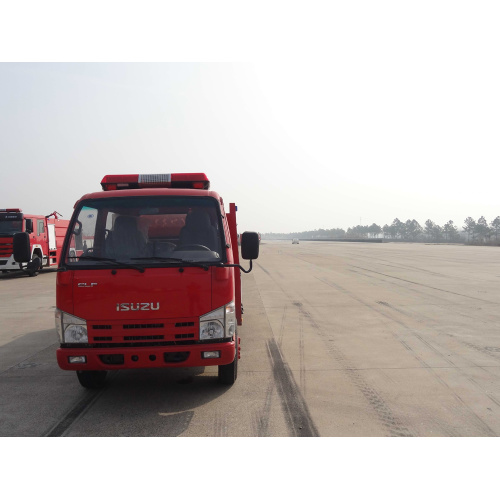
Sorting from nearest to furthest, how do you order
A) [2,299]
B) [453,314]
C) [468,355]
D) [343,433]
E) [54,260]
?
[343,433] < [468,355] < [453,314] < [2,299] < [54,260]

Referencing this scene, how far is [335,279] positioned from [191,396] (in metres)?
12.9

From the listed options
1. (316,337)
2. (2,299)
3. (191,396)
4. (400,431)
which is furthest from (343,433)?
(2,299)

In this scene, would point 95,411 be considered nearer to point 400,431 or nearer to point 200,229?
point 200,229

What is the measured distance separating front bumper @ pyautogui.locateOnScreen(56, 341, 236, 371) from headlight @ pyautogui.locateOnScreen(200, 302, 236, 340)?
104 mm

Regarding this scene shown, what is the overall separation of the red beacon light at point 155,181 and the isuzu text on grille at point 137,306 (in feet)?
7.18

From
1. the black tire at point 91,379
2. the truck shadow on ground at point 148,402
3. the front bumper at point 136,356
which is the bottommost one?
the truck shadow on ground at point 148,402

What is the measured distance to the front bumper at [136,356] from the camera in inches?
181

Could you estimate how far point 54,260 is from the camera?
22859 mm

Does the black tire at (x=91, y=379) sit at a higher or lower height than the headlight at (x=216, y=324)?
lower

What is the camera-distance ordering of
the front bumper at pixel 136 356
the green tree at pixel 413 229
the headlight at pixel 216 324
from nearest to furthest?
1. the front bumper at pixel 136 356
2. the headlight at pixel 216 324
3. the green tree at pixel 413 229

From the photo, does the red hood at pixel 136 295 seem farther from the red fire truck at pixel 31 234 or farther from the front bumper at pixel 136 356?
the red fire truck at pixel 31 234

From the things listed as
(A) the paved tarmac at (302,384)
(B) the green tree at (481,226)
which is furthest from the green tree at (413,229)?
(A) the paved tarmac at (302,384)

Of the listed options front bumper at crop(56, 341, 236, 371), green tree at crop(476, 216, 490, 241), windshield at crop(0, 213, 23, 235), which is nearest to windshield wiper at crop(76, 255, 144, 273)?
front bumper at crop(56, 341, 236, 371)

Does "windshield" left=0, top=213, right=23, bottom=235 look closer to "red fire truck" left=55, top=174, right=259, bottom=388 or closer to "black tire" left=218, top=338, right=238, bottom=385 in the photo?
"red fire truck" left=55, top=174, right=259, bottom=388
